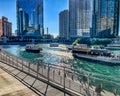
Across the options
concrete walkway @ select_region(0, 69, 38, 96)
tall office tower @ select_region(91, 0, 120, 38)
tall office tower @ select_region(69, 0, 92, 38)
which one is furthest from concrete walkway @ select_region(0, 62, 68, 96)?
tall office tower @ select_region(69, 0, 92, 38)

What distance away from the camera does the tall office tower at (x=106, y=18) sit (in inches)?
6122

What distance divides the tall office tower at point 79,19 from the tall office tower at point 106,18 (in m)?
25.8

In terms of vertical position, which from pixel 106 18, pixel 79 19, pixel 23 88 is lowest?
pixel 23 88

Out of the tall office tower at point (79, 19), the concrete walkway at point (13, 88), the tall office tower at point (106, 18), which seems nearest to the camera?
the concrete walkway at point (13, 88)

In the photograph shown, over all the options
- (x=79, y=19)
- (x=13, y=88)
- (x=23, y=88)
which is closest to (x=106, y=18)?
(x=79, y=19)

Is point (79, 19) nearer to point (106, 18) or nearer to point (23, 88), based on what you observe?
point (106, 18)

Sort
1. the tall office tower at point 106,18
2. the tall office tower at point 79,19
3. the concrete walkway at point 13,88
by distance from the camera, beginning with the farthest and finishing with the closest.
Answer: the tall office tower at point 79,19
the tall office tower at point 106,18
the concrete walkway at point 13,88

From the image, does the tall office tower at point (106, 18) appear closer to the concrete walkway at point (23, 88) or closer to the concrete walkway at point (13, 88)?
the concrete walkway at point (23, 88)

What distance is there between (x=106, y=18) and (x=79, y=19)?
136ft

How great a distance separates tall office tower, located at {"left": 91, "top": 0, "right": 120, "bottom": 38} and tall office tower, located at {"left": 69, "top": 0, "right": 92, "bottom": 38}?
25.8m

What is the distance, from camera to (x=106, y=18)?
156 m

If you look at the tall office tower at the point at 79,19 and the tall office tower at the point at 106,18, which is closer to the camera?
the tall office tower at the point at 106,18

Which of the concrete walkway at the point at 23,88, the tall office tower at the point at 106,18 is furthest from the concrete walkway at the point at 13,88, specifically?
the tall office tower at the point at 106,18

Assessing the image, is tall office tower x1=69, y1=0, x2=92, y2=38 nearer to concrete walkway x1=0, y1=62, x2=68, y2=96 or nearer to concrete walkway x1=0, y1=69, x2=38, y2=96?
concrete walkway x1=0, y1=62, x2=68, y2=96
